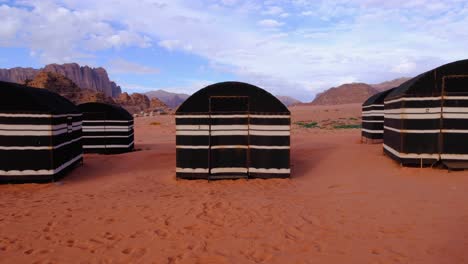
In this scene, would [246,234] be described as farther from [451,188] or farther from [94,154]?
[94,154]

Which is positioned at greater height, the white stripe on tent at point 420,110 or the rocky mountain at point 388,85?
the rocky mountain at point 388,85

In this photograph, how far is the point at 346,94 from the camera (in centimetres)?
11981

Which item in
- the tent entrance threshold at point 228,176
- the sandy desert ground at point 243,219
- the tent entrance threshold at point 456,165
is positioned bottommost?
the sandy desert ground at point 243,219

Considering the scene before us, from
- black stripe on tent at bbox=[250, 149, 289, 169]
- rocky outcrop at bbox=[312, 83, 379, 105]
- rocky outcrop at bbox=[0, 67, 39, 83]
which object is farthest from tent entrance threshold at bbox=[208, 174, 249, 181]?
rocky outcrop at bbox=[0, 67, 39, 83]

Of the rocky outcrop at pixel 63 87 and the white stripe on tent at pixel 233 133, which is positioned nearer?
the white stripe on tent at pixel 233 133

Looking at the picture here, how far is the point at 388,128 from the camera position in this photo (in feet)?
48.3

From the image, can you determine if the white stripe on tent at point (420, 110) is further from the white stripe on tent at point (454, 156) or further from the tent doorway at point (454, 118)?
the white stripe on tent at point (454, 156)

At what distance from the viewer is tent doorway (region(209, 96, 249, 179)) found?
1184cm

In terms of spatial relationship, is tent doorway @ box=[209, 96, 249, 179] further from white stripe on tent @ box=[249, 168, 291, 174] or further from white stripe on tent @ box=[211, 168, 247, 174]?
white stripe on tent @ box=[249, 168, 291, 174]

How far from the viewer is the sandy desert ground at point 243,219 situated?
5.66m

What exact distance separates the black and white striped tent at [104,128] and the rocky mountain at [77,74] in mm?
124834

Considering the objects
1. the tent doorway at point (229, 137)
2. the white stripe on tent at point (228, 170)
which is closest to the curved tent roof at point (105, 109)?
the tent doorway at point (229, 137)

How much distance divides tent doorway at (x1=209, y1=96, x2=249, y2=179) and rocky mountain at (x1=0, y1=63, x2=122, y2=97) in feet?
439

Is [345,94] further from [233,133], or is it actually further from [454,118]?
[233,133]
